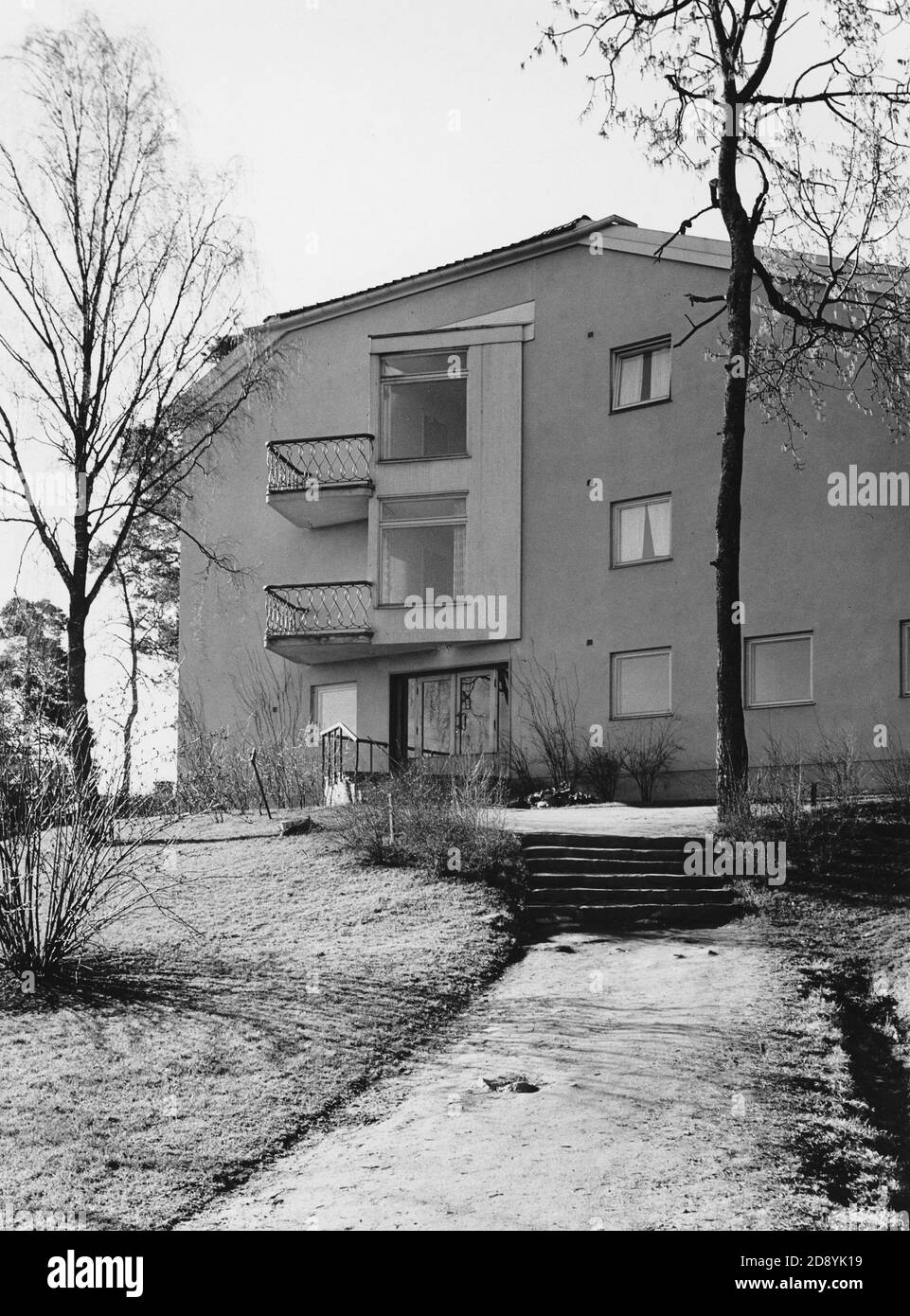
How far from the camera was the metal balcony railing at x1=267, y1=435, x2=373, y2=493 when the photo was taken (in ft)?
93.3

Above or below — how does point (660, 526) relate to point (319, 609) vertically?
above

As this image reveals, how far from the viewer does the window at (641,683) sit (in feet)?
81.5

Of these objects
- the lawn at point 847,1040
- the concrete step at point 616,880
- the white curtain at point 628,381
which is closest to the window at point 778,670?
the white curtain at point 628,381

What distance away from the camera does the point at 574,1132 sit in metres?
6.95

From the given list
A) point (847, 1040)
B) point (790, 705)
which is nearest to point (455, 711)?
point (790, 705)

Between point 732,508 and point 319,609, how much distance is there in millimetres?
13184

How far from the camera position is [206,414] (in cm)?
2270

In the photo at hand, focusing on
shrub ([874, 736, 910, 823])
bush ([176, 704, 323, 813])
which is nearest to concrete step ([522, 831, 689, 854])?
shrub ([874, 736, 910, 823])

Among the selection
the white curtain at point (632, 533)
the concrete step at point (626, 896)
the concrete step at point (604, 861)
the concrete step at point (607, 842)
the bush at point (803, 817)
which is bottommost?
the concrete step at point (626, 896)

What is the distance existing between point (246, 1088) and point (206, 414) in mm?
16539

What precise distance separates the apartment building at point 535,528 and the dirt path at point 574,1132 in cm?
1363

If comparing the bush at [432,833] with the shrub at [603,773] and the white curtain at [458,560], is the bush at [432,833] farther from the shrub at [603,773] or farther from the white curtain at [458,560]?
the white curtain at [458,560]

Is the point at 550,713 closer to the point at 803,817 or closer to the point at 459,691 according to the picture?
the point at 459,691

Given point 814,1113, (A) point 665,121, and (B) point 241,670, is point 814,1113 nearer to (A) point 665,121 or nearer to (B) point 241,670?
(A) point 665,121
